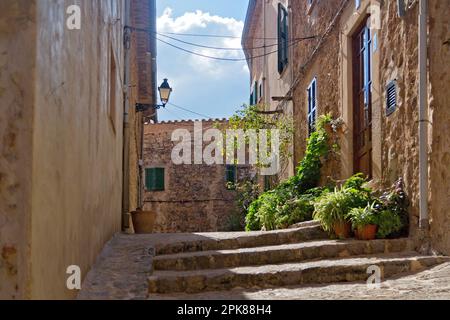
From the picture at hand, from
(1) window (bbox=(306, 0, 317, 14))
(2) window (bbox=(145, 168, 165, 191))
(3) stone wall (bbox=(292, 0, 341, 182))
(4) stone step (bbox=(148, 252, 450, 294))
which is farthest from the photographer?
(2) window (bbox=(145, 168, 165, 191))

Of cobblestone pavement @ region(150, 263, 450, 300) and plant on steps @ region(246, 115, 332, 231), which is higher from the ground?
plant on steps @ region(246, 115, 332, 231)

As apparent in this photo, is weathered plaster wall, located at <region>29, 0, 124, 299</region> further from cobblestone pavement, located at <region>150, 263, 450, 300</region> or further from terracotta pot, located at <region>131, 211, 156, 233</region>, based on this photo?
terracotta pot, located at <region>131, 211, 156, 233</region>

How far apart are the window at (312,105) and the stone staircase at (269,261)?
4.27 m

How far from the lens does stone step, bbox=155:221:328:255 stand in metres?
6.14

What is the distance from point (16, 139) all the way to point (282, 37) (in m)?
11.9

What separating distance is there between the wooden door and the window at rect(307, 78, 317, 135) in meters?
1.95

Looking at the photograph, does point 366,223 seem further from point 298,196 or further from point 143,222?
point 143,222

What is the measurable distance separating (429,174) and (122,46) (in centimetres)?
610

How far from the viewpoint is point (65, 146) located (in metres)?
3.50

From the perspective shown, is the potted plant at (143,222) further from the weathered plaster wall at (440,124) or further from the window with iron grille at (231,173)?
the window with iron grille at (231,173)

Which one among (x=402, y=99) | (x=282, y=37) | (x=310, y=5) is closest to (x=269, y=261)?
(x=402, y=99)

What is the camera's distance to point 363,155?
815cm

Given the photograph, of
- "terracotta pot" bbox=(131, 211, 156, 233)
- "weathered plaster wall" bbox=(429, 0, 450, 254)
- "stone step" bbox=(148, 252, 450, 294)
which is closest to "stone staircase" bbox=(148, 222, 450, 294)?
"stone step" bbox=(148, 252, 450, 294)
